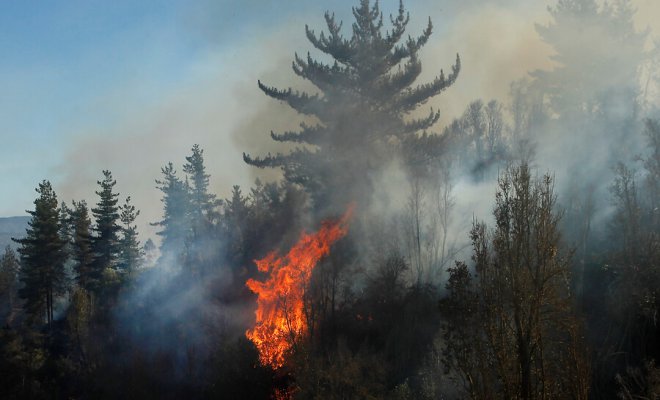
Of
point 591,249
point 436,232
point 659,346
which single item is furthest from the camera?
point 436,232

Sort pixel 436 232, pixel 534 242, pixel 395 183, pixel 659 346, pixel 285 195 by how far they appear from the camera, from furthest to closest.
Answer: pixel 285 195
pixel 436 232
pixel 395 183
pixel 659 346
pixel 534 242

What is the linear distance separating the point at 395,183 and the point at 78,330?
102 feet

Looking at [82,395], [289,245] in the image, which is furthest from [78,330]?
[289,245]

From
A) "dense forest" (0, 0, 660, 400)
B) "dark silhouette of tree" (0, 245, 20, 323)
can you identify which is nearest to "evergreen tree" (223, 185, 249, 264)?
"dense forest" (0, 0, 660, 400)

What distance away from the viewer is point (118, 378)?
139ft

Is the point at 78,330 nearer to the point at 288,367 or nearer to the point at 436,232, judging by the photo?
the point at 288,367

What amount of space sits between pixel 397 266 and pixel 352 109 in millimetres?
11496

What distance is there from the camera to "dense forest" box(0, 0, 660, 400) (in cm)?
1605

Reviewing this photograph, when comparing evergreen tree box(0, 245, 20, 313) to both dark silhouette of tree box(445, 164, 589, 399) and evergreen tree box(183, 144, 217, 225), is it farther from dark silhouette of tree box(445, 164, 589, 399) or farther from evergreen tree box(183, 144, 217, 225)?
dark silhouette of tree box(445, 164, 589, 399)

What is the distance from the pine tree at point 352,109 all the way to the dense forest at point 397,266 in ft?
0.46

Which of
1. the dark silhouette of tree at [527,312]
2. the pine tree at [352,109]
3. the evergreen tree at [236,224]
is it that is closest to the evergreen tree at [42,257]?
the evergreen tree at [236,224]

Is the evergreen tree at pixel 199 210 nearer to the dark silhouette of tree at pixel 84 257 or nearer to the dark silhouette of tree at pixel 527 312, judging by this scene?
the dark silhouette of tree at pixel 84 257

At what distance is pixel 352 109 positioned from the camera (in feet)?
122

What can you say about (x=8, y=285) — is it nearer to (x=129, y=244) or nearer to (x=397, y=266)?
(x=129, y=244)
